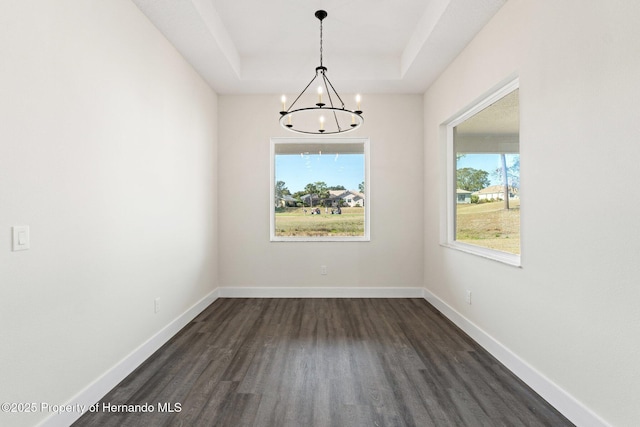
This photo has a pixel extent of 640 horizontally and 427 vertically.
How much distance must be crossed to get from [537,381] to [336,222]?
2.94 m

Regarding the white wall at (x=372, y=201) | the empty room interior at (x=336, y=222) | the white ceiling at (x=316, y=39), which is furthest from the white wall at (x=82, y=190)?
the white wall at (x=372, y=201)

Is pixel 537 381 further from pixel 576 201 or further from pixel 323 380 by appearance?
pixel 323 380

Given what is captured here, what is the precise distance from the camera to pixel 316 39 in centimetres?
354

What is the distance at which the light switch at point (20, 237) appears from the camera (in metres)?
1.52

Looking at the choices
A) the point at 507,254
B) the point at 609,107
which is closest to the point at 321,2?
the point at 609,107

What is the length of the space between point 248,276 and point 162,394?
2346 mm

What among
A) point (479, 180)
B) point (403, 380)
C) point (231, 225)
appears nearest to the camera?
point (403, 380)

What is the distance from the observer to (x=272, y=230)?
449 centimetres

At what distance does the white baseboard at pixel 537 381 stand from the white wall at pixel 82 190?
284 centimetres

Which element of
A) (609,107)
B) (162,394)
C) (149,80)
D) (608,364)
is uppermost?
(149,80)

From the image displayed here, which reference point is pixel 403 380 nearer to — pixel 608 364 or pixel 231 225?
pixel 608 364

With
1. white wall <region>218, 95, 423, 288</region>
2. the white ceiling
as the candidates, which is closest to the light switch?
the white ceiling

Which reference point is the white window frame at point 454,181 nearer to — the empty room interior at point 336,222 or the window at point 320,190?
the empty room interior at point 336,222

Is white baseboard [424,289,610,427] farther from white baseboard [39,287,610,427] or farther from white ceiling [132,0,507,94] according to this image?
white ceiling [132,0,507,94]
